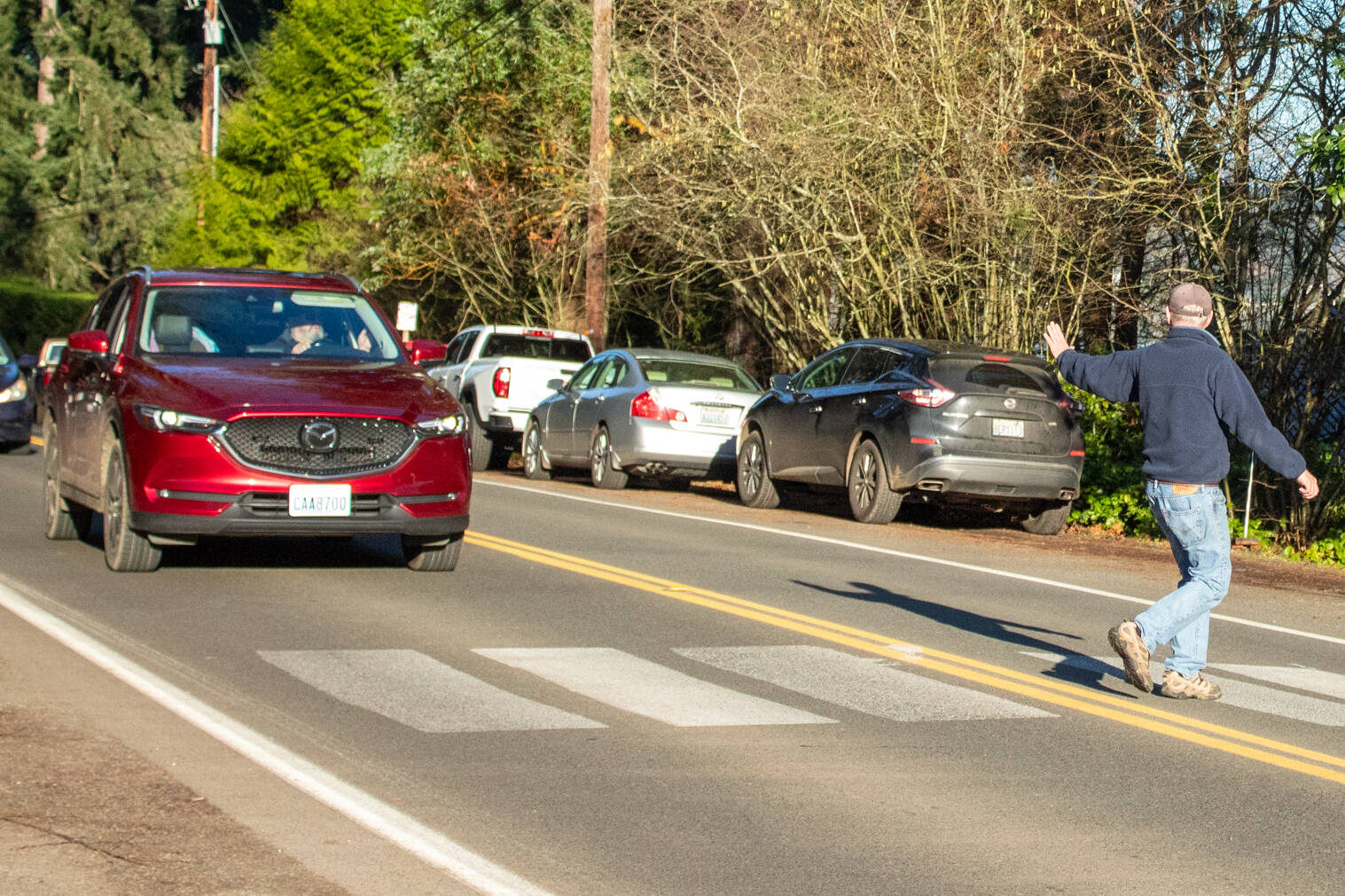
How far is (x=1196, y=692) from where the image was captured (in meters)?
8.17

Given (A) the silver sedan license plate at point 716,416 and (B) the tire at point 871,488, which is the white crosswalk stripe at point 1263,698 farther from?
(A) the silver sedan license plate at point 716,416

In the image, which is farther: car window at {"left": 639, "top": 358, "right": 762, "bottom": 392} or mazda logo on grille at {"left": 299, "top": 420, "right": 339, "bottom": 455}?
car window at {"left": 639, "top": 358, "right": 762, "bottom": 392}

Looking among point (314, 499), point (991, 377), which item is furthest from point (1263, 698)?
point (991, 377)

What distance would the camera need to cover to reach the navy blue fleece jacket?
8.04 m

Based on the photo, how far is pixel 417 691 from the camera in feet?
25.6

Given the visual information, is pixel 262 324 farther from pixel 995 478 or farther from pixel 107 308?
pixel 995 478

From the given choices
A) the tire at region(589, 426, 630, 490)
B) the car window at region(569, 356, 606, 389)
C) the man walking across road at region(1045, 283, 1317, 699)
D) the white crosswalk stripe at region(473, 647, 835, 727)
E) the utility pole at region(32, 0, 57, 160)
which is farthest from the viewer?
the utility pole at region(32, 0, 57, 160)

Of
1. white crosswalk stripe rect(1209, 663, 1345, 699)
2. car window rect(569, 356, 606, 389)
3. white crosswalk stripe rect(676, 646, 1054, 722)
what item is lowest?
white crosswalk stripe rect(1209, 663, 1345, 699)

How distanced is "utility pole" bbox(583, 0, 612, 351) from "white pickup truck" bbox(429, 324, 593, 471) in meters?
1.43

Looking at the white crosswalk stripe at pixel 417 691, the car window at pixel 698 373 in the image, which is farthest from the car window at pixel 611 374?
the white crosswalk stripe at pixel 417 691

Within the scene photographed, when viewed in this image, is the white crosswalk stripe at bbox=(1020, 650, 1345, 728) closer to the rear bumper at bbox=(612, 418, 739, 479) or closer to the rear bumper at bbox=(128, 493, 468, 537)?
the rear bumper at bbox=(128, 493, 468, 537)

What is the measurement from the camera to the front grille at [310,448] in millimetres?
10578

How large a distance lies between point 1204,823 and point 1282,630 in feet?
17.5

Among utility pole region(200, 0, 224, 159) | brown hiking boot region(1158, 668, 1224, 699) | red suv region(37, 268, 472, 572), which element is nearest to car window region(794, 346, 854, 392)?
red suv region(37, 268, 472, 572)
